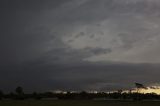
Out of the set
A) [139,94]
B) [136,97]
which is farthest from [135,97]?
[139,94]

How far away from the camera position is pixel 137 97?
184375mm

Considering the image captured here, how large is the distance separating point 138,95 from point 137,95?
0.67m

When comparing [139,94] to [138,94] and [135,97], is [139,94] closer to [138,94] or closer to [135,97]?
[138,94]

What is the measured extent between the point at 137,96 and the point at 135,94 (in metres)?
5.76

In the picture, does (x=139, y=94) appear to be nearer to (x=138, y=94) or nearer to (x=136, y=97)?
(x=138, y=94)

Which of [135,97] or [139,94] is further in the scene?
[139,94]

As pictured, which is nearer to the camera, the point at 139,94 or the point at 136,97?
the point at 136,97

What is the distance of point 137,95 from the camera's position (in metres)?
192

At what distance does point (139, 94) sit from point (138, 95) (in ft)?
20.7

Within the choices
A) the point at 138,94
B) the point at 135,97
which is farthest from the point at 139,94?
the point at 135,97

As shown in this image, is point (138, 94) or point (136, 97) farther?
point (138, 94)

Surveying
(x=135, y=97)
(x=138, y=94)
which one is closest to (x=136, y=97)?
(x=135, y=97)

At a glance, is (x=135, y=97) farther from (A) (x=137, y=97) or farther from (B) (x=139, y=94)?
(B) (x=139, y=94)

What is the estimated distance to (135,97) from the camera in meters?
184
